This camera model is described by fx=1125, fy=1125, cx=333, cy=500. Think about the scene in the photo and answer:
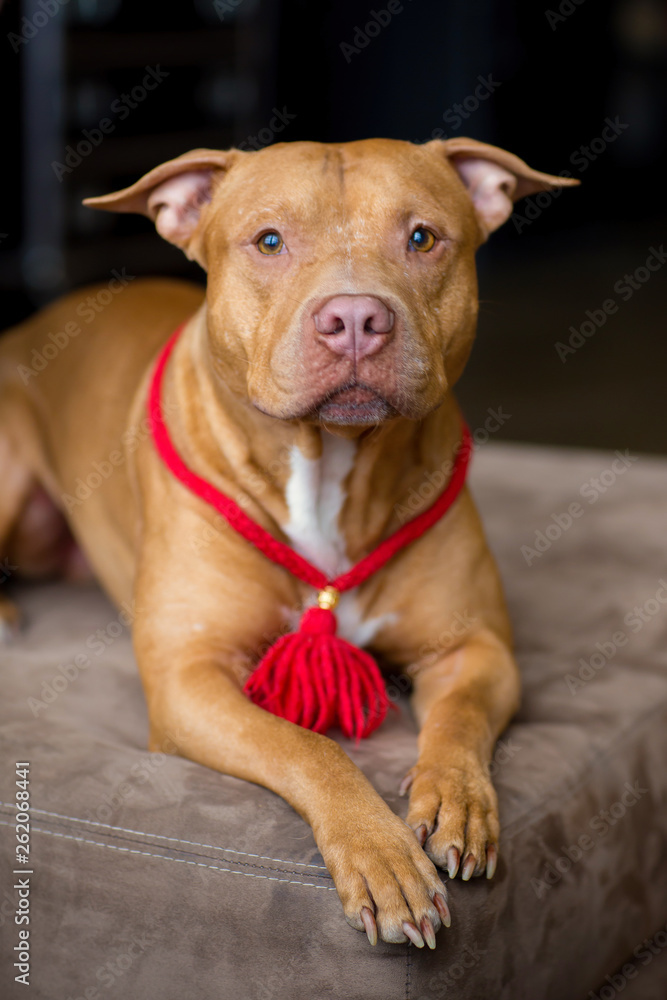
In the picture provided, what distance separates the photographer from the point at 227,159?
7.18 feet

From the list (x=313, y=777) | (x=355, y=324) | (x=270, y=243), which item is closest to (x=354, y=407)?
(x=355, y=324)

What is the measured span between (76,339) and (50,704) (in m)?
1.10

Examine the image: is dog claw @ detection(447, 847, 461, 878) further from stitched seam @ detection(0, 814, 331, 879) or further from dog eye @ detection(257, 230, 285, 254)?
dog eye @ detection(257, 230, 285, 254)

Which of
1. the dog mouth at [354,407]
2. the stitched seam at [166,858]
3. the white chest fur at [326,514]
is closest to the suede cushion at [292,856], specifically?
the stitched seam at [166,858]

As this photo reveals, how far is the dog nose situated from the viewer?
1.76 metres

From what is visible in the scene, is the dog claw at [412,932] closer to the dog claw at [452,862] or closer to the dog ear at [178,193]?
the dog claw at [452,862]

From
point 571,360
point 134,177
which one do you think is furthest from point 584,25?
point 134,177

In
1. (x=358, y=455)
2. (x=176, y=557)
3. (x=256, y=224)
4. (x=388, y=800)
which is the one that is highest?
(x=256, y=224)

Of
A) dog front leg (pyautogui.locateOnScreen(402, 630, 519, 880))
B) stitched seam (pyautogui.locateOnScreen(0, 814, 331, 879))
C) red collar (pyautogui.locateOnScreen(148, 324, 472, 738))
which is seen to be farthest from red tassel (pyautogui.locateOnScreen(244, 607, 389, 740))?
stitched seam (pyautogui.locateOnScreen(0, 814, 331, 879))

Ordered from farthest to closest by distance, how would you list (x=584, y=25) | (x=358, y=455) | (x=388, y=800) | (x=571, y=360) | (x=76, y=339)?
(x=584, y=25) → (x=571, y=360) → (x=76, y=339) → (x=358, y=455) → (x=388, y=800)

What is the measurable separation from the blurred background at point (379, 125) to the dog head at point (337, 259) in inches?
143

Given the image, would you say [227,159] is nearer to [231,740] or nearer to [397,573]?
[397,573]

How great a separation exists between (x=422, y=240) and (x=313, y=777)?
957 mm

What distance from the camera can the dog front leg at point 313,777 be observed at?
1.56 metres
